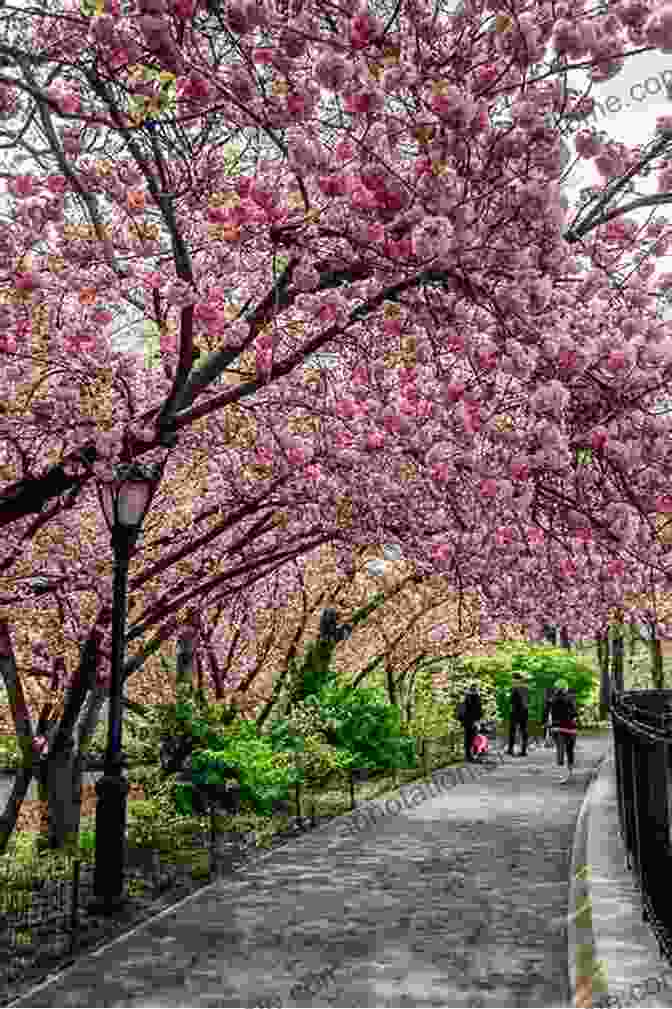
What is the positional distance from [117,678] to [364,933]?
363 cm

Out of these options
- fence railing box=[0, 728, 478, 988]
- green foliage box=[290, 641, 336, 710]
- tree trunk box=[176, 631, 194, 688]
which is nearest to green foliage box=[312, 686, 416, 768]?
green foliage box=[290, 641, 336, 710]

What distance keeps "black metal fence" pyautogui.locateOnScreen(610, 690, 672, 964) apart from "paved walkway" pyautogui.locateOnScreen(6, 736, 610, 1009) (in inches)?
32.6

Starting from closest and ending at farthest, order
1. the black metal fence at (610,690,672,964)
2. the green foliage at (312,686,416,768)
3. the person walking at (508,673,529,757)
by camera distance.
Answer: the black metal fence at (610,690,672,964) → the green foliage at (312,686,416,768) → the person walking at (508,673,529,757)

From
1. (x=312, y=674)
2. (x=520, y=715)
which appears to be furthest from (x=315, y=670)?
(x=520, y=715)

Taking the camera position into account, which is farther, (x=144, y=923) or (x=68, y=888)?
(x=68, y=888)

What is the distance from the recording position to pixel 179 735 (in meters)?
13.9

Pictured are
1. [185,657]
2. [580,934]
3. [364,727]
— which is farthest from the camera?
[364,727]

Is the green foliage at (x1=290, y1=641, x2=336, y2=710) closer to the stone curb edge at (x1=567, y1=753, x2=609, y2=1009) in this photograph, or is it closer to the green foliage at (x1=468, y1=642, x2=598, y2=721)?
the stone curb edge at (x1=567, y1=753, x2=609, y2=1009)

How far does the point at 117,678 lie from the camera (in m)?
10.5

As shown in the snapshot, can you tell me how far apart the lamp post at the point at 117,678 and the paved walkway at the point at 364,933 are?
810 millimetres

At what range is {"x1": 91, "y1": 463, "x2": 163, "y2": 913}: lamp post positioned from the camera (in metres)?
9.80

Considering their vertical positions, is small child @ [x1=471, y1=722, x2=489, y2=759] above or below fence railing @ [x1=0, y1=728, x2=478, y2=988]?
above

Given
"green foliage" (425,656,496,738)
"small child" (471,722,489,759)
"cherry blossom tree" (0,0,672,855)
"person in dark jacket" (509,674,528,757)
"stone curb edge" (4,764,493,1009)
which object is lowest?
"stone curb edge" (4,764,493,1009)

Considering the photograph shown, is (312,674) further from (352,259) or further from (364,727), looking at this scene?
(352,259)
